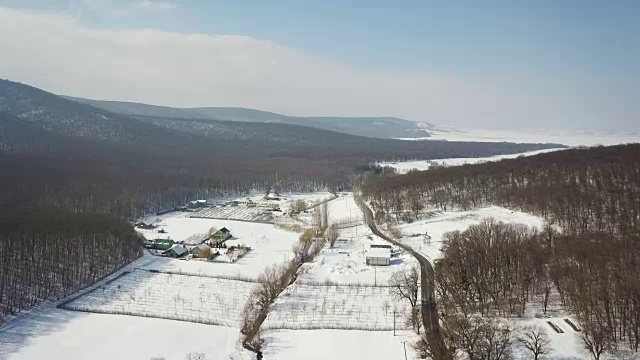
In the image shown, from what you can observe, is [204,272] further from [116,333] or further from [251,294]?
[116,333]

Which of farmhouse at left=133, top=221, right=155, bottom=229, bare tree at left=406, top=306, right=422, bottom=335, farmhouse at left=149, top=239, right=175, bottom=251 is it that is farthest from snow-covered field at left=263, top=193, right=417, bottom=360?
farmhouse at left=133, top=221, right=155, bottom=229

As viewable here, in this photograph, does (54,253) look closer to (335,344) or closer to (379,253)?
(335,344)

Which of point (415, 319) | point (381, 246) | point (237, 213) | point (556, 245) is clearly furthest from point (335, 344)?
point (237, 213)

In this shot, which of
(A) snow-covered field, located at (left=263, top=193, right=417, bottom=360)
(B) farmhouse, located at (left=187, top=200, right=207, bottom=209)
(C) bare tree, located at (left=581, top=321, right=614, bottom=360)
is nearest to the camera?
(C) bare tree, located at (left=581, top=321, right=614, bottom=360)

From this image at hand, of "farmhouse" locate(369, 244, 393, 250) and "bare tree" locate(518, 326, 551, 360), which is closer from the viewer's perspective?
"bare tree" locate(518, 326, 551, 360)

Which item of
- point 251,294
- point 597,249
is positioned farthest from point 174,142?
point 597,249

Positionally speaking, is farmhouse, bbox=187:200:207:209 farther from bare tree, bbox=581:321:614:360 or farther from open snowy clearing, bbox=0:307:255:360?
bare tree, bbox=581:321:614:360
